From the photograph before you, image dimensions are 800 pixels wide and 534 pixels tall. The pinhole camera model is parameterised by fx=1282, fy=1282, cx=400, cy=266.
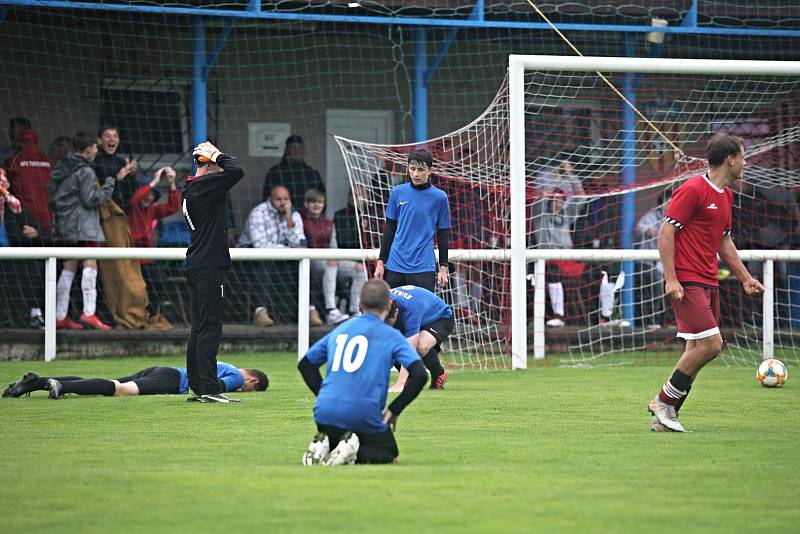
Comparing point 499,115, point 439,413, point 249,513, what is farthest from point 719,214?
point 499,115

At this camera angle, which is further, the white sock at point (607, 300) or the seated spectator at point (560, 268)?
the white sock at point (607, 300)

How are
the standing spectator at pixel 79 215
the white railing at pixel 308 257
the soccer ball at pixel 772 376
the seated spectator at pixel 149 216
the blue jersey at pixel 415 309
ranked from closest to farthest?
the blue jersey at pixel 415 309
the soccer ball at pixel 772 376
the white railing at pixel 308 257
the standing spectator at pixel 79 215
the seated spectator at pixel 149 216

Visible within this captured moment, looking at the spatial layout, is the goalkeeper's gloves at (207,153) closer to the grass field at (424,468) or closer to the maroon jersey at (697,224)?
the grass field at (424,468)

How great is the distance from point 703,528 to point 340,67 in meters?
14.2

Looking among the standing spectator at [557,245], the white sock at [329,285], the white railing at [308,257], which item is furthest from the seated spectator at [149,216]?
the standing spectator at [557,245]

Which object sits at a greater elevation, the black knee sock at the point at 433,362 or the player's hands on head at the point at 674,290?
the player's hands on head at the point at 674,290

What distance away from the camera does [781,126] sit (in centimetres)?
1608

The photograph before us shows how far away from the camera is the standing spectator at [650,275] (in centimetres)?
1728

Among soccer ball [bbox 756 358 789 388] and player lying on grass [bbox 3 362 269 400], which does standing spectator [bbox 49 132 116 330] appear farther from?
soccer ball [bbox 756 358 789 388]

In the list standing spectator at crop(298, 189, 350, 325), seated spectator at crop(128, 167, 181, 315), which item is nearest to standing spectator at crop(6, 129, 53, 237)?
seated spectator at crop(128, 167, 181, 315)

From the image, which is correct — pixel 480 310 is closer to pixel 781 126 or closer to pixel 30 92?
pixel 781 126

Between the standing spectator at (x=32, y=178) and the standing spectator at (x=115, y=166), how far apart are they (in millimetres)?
678

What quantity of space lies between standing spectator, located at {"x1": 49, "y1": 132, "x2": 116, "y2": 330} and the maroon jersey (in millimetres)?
8490

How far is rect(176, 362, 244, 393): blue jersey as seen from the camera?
11078 millimetres
